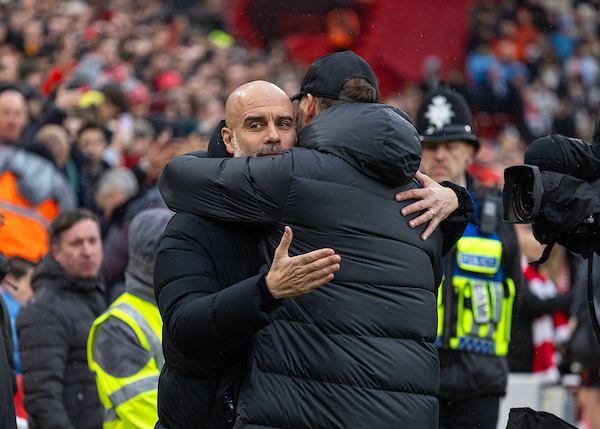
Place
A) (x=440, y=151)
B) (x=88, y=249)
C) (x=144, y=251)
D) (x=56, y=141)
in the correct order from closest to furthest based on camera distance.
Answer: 1. (x=144, y=251)
2. (x=88, y=249)
3. (x=440, y=151)
4. (x=56, y=141)

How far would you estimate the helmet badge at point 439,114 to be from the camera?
5.31 m

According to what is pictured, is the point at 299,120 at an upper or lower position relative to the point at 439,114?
upper

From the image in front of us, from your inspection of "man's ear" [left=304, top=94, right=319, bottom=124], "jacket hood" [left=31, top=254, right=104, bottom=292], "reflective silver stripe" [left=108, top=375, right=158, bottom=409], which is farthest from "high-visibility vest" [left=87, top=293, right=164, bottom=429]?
"man's ear" [left=304, top=94, right=319, bottom=124]

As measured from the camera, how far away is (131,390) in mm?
3992

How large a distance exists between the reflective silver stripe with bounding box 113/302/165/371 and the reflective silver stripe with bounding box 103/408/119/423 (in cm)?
29

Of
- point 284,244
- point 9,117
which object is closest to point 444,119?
point 284,244

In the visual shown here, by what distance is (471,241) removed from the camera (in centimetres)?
482

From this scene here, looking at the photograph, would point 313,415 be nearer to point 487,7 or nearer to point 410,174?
point 410,174

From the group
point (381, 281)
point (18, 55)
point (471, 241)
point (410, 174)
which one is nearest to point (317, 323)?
point (381, 281)

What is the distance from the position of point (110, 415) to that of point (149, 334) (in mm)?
424

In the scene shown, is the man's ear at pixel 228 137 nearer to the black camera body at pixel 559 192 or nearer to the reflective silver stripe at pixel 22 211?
the black camera body at pixel 559 192

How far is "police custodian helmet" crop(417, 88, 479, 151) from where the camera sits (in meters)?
5.24

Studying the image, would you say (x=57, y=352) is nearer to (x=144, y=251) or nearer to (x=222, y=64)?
(x=144, y=251)

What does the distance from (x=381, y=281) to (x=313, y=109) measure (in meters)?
0.76
